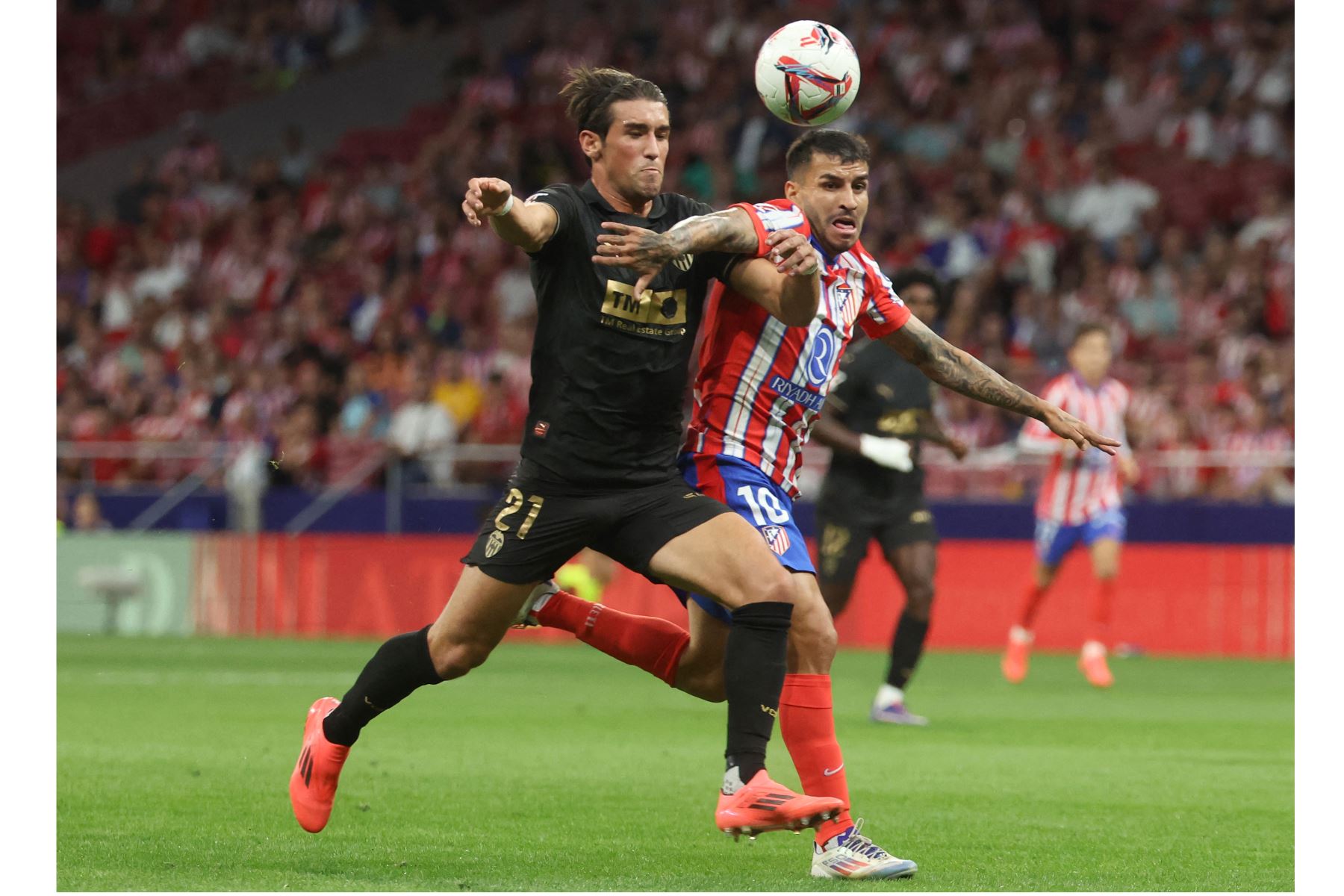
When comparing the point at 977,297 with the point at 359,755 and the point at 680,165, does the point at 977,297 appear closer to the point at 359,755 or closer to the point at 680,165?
the point at 680,165

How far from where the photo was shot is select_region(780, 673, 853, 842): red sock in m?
5.95

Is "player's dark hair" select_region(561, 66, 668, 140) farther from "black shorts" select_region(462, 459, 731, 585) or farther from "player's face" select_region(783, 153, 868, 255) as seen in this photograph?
"black shorts" select_region(462, 459, 731, 585)

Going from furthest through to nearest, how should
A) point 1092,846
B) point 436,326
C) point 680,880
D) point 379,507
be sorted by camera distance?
1. point 436,326
2. point 379,507
3. point 1092,846
4. point 680,880

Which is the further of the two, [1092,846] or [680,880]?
[1092,846]

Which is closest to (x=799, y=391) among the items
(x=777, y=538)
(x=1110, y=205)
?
(x=777, y=538)

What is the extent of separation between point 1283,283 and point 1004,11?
608 centimetres

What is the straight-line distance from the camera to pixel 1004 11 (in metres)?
23.1

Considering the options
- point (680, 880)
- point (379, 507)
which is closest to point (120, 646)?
point (379, 507)

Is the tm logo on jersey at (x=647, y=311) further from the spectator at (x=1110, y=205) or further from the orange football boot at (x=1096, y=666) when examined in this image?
the spectator at (x=1110, y=205)

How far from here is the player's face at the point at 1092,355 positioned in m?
14.0

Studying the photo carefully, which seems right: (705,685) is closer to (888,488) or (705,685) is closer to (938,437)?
(888,488)

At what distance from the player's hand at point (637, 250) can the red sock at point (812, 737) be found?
1393 mm

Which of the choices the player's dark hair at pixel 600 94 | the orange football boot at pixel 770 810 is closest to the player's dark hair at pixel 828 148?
the player's dark hair at pixel 600 94

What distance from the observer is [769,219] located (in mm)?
5957
